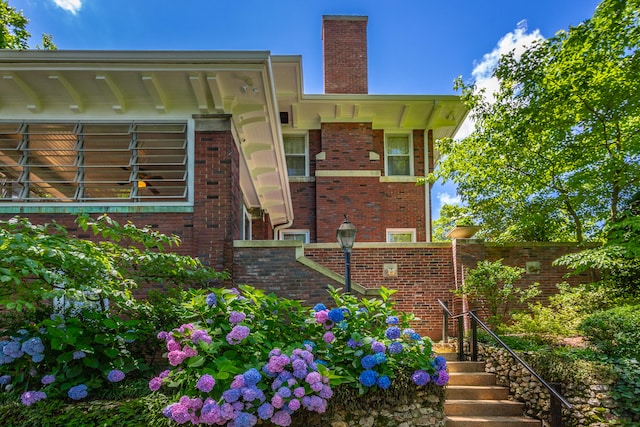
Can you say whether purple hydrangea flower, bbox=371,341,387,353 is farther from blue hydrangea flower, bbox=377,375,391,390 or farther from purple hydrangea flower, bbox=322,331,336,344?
purple hydrangea flower, bbox=322,331,336,344

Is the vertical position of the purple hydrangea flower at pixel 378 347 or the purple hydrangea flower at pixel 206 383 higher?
the purple hydrangea flower at pixel 378 347

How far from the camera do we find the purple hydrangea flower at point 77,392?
14.5 feet

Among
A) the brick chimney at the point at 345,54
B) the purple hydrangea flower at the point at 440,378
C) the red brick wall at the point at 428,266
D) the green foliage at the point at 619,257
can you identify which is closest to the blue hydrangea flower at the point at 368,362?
the purple hydrangea flower at the point at 440,378

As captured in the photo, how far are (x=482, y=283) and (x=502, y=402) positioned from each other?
293 cm

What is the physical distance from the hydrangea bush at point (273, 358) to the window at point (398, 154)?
9994 millimetres

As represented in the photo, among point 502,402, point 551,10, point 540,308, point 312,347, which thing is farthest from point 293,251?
point 551,10

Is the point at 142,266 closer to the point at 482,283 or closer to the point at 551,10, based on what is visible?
the point at 482,283

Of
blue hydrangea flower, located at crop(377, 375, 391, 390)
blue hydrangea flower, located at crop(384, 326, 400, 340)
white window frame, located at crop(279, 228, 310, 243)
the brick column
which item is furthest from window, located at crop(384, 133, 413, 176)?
blue hydrangea flower, located at crop(377, 375, 391, 390)

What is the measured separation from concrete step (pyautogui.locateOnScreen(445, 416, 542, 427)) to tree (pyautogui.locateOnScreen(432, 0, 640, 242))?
5.08 metres

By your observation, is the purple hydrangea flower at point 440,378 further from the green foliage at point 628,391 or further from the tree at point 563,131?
the tree at point 563,131

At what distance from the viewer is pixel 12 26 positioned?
1577cm

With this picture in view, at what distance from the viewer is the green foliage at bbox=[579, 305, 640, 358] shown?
6.47 metres

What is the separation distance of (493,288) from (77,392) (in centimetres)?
775

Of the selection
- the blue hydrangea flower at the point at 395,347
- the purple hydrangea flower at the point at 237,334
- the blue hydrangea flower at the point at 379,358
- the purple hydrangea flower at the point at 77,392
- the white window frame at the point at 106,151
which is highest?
the white window frame at the point at 106,151
